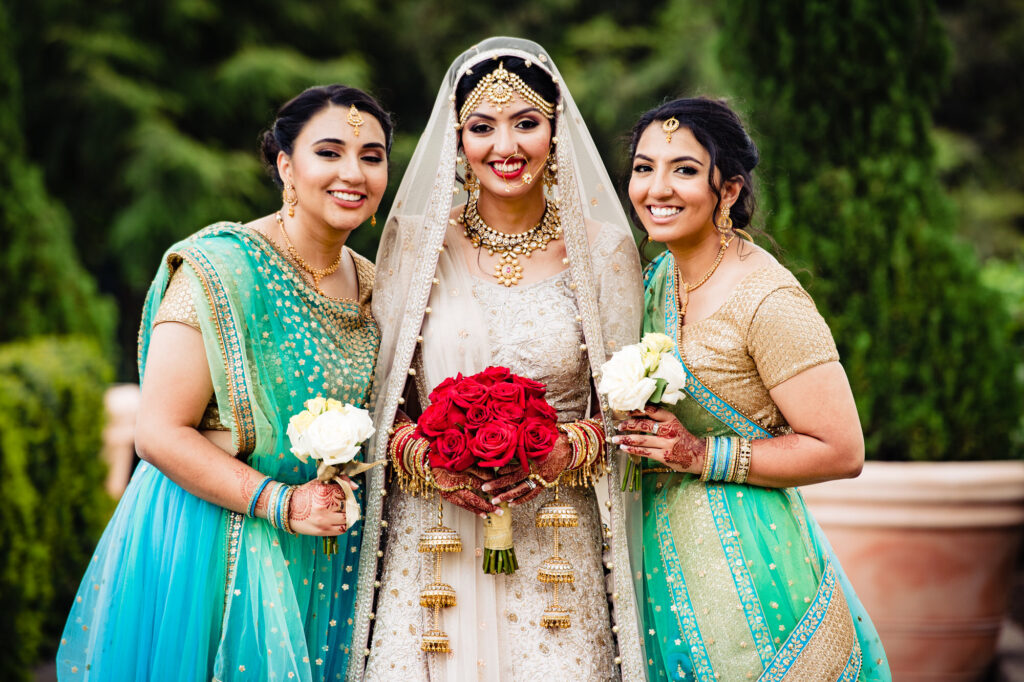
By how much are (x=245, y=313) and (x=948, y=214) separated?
3.24 meters

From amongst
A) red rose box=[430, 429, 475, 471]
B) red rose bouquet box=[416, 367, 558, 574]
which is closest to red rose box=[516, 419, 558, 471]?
red rose bouquet box=[416, 367, 558, 574]

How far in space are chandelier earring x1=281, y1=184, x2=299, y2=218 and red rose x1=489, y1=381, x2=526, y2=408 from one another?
90 cm

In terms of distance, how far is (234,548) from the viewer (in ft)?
8.38

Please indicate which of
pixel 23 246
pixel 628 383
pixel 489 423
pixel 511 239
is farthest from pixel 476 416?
pixel 23 246

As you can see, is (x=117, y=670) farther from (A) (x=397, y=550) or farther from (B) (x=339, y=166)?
(B) (x=339, y=166)

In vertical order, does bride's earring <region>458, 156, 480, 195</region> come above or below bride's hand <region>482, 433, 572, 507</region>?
above

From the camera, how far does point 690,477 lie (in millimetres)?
2555

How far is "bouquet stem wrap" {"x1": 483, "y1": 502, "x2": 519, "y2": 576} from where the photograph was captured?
2.44 meters

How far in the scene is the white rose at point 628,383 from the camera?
230cm

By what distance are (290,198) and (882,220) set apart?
271 centimetres

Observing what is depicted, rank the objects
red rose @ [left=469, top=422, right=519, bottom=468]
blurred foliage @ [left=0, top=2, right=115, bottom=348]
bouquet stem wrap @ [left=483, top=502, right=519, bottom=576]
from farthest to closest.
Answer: blurred foliage @ [left=0, top=2, right=115, bottom=348] < bouquet stem wrap @ [left=483, top=502, right=519, bottom=576] < red rose @ [left=469, top=422, right=519, bottom=468]

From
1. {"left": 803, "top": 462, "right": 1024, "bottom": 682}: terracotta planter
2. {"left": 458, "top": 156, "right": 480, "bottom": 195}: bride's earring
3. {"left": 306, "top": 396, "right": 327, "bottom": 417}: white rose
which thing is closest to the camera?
{"left": 306, "top": 396, "right": 327, "bottom": 417}: white rose

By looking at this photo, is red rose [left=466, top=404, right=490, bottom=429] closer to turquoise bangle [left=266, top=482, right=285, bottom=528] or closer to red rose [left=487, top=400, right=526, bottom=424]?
red rose [left=487, top=400, right=526, bottom=424]

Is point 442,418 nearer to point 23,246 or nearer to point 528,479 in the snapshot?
point 528,479
